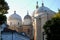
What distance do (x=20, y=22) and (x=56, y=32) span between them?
35.6 m

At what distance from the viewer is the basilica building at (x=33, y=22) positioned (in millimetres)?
51031

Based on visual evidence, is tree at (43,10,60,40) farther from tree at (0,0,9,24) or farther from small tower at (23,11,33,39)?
small tower at (23,11,33,39)

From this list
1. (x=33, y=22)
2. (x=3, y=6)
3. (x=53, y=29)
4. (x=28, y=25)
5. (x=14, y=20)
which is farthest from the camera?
(x=28, y=25)

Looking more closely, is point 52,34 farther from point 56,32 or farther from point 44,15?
point 44,15

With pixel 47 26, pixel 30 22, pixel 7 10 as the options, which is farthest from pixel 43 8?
pixel 7 10

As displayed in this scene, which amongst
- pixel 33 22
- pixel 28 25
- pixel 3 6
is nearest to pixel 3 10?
pixel 3 6

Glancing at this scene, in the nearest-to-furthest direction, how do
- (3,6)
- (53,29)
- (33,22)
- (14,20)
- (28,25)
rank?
(3,6) → (53,29) → (33,22) → (14,20) → (28,25)

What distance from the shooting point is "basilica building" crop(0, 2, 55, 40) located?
5103 cm

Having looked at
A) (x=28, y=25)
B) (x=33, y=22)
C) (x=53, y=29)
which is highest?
(x=33, y=22)

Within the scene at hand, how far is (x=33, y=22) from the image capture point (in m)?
57.2

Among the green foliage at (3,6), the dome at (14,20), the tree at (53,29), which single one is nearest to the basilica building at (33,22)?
the dome at (14,20)

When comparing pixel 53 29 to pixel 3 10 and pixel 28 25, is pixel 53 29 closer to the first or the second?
pixel 3 10

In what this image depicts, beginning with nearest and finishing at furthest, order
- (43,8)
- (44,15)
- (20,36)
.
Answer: (20,36) → (44,15) → (43,8)

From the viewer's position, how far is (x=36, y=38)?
52.0 meters
